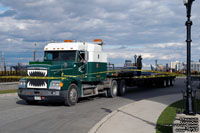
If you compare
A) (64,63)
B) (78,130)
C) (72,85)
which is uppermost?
(64,63)

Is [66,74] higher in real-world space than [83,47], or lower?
lower

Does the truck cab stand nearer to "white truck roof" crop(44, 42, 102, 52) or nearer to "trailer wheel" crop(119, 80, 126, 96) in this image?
"white truck roof" crop(44, 42, 102, 52)

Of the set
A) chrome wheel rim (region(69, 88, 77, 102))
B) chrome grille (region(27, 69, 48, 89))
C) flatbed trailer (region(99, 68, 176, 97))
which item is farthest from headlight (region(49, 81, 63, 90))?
flatbed trailer (region(99, 68, 176, 97))

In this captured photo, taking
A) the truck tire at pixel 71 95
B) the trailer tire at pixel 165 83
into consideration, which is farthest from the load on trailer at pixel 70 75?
the trailer tire at pixel 165 83

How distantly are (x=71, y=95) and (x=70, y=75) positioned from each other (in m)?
1.28

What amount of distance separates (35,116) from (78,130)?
3.07 m

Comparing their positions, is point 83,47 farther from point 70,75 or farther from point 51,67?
point 51,67

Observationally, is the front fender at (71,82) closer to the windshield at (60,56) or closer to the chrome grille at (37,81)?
the chrome grille at (37,81)

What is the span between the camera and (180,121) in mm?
7609

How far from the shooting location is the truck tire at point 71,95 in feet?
46.6

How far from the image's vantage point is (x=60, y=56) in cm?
1627

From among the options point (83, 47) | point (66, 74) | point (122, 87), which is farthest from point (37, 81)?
point (122, 87)

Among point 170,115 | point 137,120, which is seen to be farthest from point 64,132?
point 170,115

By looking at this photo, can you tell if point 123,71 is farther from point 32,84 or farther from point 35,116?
point 35,116
